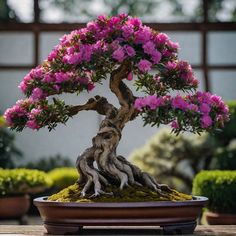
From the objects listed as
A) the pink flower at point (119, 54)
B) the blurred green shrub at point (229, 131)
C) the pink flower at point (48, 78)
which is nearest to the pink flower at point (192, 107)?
the pink flower at point (119, 54)

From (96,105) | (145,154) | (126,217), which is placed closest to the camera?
(126,217)

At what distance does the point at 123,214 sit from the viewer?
3.66 meters

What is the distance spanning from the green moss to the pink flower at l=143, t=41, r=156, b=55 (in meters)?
0.66

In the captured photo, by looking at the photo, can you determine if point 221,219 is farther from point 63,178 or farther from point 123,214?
point 123,214

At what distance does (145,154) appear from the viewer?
33.0 ft

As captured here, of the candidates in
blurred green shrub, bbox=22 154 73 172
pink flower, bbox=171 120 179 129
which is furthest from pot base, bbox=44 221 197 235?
blurred green shrub, bbox=22 154 73 172

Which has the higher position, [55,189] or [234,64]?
[234,64]

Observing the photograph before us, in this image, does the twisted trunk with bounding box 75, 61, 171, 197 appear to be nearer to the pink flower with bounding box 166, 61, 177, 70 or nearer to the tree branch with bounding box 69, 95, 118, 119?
the tree branch with bounding box 69, 95, 118, 119

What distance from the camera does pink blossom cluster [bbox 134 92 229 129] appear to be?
3736 millimetres

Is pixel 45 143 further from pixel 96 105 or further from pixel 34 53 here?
pixel 96 105

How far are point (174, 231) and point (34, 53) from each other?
897cm

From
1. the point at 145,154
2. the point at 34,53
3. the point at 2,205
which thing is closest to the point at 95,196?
the point at 2,205

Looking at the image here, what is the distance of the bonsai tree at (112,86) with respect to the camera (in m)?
3.88

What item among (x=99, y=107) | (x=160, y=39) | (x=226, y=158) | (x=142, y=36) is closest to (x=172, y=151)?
(x=226, y=158)
